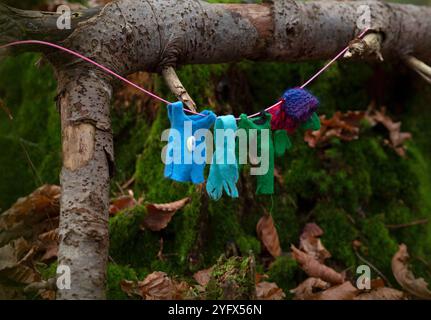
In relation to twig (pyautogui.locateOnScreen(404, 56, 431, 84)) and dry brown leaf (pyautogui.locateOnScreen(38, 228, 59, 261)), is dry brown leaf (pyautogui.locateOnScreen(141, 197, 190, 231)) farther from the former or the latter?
twig (pyautogui.locateOnScreen(404, 56, 431, 84))

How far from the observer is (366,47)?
2938mm

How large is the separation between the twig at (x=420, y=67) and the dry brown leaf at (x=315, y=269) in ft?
3.80

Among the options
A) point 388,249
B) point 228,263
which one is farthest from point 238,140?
point 388,249

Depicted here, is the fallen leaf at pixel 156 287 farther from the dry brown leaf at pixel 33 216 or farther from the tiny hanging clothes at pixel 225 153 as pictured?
the dry brown leaf at pixel 33 216

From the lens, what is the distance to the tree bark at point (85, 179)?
1973 mm

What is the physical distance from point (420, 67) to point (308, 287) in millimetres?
1410

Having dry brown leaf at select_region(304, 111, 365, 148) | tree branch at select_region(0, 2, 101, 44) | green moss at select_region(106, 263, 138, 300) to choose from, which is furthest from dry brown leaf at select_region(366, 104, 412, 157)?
tree branch at select_region(0, 2, 101, 44)

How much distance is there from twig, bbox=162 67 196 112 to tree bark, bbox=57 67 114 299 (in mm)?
275

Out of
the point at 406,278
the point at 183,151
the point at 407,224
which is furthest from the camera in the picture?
the point at 407,224

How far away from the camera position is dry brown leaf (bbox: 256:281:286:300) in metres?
2.64

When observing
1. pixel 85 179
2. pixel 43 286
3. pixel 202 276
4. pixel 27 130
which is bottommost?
pixel 43 286

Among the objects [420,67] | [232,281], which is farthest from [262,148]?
[420,67]

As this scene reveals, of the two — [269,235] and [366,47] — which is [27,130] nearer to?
[269,235]
